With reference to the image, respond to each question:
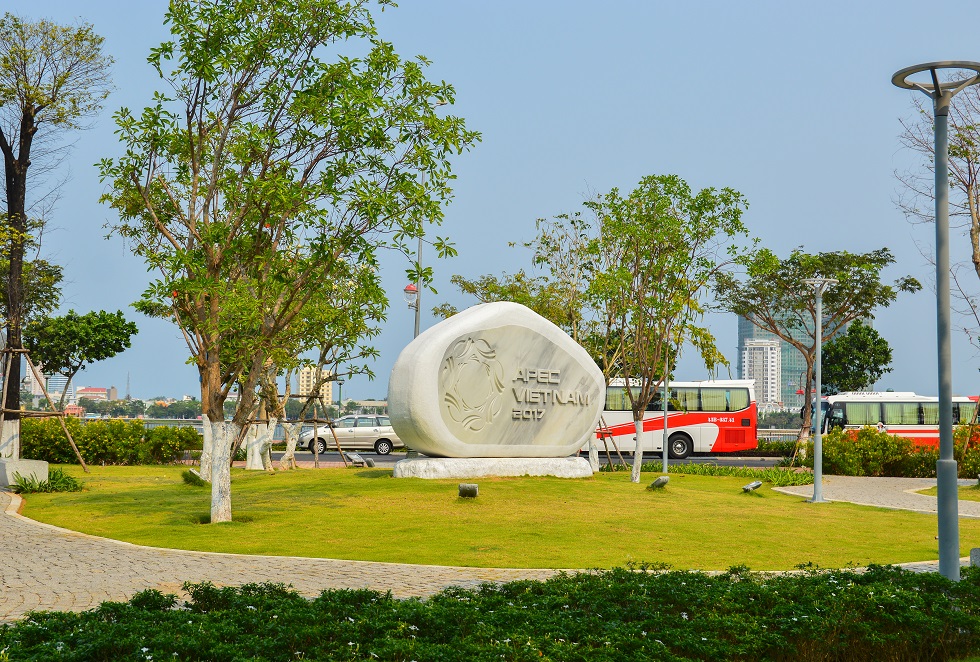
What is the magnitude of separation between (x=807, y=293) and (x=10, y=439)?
26.6 m

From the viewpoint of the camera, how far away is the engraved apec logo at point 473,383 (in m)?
18.3

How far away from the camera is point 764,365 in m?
173

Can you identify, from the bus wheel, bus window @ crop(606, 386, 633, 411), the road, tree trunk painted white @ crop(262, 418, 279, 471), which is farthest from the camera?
the bus wheel

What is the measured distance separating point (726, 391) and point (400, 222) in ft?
76.6

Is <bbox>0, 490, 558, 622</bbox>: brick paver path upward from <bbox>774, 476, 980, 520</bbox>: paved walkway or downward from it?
upward

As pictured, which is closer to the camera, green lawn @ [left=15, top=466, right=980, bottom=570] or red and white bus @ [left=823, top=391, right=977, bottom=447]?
green lawn @ [left=15, top=466, right=980, bottom=570]

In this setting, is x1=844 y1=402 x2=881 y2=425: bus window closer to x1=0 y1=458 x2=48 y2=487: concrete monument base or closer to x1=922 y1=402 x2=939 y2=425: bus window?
x1=922 y1=402 x2=939 y2=425: bus window

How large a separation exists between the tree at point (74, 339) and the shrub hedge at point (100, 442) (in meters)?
8.18

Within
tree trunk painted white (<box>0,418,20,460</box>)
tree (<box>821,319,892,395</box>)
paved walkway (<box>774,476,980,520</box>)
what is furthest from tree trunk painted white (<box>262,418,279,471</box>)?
tree (<box>821,319,892,395</box>)

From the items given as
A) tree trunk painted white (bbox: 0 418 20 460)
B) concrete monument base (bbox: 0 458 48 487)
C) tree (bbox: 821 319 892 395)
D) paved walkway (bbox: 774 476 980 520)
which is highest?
tree (bbox: 821 319 892 395)

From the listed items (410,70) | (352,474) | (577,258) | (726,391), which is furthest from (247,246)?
(726,391)

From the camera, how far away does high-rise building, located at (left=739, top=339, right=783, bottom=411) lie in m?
167

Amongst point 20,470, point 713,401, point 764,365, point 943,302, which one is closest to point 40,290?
point 20,470

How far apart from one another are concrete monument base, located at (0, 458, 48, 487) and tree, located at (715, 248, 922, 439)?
78.7 feet
